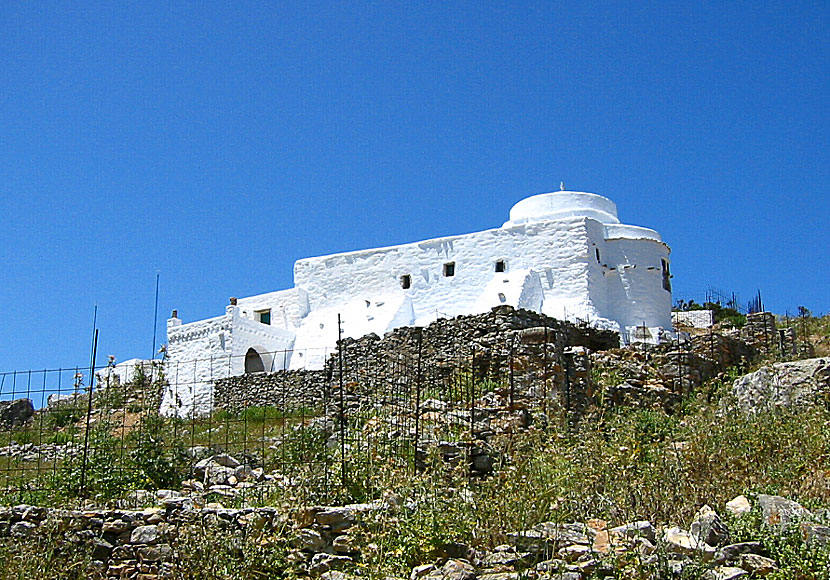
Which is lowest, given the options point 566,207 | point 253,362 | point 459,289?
point 253,362

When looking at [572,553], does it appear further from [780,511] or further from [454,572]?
[780,511]

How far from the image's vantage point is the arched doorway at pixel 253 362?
30.4m

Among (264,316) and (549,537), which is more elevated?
(264,316)

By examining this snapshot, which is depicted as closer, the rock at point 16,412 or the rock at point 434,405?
the rock at point 434,405

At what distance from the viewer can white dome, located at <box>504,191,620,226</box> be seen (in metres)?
28.4

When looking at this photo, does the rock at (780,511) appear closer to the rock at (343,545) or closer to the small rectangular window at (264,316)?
the rock at (343,545)

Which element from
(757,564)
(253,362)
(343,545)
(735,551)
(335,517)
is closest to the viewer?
(757,564)

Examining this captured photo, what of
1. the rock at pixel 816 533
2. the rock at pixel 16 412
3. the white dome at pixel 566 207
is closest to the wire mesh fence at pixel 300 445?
the rock at pixel 816 533

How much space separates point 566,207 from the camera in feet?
93.8

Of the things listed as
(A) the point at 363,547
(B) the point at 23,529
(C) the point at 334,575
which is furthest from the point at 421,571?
(B) the point at 23,529

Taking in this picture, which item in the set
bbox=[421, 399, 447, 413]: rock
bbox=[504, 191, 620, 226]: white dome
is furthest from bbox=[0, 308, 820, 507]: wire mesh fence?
bbox=[504, 191, 620, 226]: white dome

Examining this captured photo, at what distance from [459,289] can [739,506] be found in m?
19.9

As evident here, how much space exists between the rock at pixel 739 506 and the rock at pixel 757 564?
79 cm

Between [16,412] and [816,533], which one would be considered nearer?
[816,533]
